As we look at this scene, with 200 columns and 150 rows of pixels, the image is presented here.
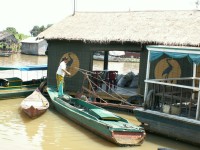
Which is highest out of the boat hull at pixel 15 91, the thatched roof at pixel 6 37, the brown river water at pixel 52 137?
the thatched roof at pixel 6 37

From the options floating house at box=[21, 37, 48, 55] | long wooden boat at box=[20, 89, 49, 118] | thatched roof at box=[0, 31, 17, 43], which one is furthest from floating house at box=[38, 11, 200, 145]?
thatched roof at box=[0, 31, 17, 43]

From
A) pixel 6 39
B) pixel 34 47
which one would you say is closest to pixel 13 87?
pixel 34 47

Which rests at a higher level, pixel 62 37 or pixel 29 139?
pixel 62 37

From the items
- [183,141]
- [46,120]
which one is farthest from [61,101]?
[183,141]

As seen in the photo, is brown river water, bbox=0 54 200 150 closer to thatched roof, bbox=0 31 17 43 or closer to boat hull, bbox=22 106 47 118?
boat hull, bbox=22 106 47 118

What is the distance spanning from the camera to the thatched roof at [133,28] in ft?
42.9

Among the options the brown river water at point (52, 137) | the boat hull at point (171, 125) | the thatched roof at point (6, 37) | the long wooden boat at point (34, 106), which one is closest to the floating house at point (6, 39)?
the thatched roof at point (6, 37)

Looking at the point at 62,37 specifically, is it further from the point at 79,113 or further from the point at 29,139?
the point at 29,139

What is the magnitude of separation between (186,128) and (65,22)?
31.5 ft

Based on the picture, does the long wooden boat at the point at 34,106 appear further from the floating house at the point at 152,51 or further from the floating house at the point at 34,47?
the floating house at the point at 34,47

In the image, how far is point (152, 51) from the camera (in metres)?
10.7

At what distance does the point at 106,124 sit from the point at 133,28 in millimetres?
6216

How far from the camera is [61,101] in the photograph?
12.8 m

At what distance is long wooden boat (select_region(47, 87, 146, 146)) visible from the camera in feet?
30.1
